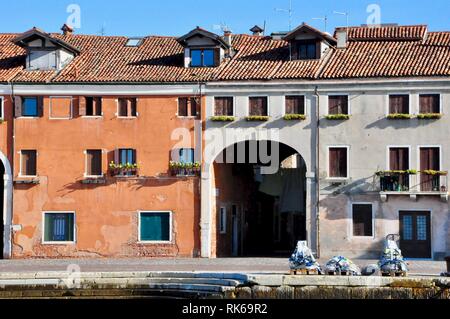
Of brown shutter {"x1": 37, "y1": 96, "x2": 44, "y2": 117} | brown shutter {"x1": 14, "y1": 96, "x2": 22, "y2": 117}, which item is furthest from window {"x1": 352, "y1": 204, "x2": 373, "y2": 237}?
brown shutter {"x1": 14, "y1": 96, "x2": 22, "y2": 117}

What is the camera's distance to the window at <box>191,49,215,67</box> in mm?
49562

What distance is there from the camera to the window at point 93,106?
1918 inches

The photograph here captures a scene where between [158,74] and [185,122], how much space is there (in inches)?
101

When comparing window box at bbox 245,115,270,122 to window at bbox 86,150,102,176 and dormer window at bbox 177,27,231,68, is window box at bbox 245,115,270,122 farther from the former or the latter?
window at bbox 86,150,102,176

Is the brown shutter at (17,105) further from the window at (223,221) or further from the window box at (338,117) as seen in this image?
the window box at (338,117)

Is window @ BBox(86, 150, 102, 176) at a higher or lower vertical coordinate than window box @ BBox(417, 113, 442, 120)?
lower

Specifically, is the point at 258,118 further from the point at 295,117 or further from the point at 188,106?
the point at 188,106

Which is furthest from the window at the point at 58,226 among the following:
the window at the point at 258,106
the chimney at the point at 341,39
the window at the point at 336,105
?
the chimney at the point at 341,39

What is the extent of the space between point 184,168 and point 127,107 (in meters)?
3.76

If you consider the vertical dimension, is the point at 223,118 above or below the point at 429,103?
below

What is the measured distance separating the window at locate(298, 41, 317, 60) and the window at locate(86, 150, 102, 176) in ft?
33.0

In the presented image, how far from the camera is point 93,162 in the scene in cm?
4881

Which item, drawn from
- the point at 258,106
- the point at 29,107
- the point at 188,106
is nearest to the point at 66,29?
the point at 29,107

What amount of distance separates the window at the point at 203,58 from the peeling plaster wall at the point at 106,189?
242 centimetres
